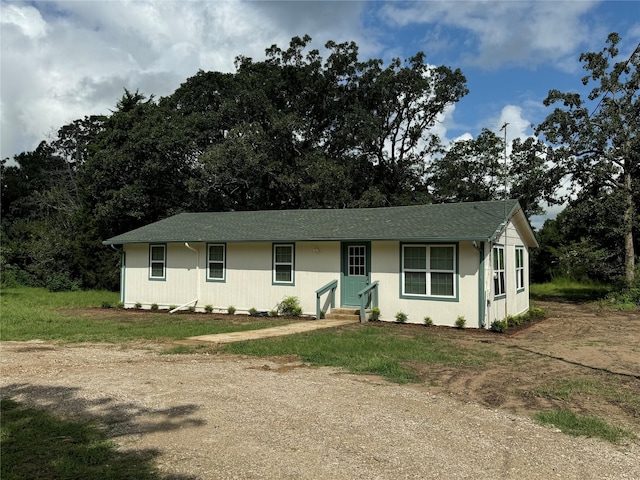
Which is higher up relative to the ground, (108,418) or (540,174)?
(540,174)

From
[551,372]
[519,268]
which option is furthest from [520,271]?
[551,372]

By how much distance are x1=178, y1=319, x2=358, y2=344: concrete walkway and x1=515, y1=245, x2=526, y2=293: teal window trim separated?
5.89 m

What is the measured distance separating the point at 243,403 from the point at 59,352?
530 centimetres

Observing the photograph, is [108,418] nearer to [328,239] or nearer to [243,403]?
[243,403]

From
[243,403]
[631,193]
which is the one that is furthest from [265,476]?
[631,193]

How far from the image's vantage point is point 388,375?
7.89m

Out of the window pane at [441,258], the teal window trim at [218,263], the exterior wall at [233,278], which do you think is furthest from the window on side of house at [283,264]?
the window pane at [441,258]

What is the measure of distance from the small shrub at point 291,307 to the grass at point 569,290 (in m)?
14.9

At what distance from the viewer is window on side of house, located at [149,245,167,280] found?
1903 cm

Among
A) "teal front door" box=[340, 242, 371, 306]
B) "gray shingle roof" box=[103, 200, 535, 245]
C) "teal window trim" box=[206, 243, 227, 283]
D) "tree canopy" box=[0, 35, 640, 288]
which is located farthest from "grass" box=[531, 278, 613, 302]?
"teal window trim" box=[206, 243, 227, 283]

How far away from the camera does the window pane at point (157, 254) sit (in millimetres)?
19109

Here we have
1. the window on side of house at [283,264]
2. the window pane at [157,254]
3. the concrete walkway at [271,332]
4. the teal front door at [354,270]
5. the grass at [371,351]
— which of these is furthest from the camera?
the window pane at [157,254]

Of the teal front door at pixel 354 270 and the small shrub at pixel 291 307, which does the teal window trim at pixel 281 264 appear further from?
the teal front door at pixel 354 270

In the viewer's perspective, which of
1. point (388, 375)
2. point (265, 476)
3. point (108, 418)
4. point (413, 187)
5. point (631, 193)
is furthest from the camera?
point (413, 187)
